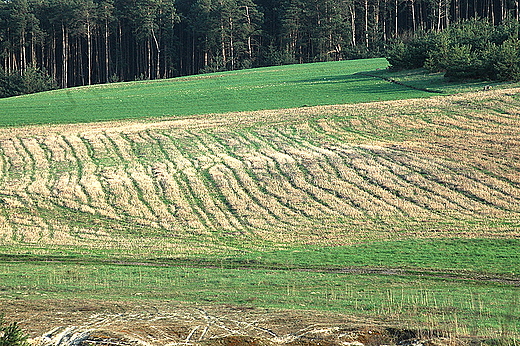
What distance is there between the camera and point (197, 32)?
11656cm

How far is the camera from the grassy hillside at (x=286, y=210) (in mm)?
17625

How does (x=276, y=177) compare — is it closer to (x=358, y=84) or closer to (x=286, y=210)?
(x=286, y=210)

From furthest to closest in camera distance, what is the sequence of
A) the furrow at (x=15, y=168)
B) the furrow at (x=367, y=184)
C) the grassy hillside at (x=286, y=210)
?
the furrow at (x=15, y=168)
the furrow at (x=367, y=184)
the grassy hillside at (x=286, y=210)

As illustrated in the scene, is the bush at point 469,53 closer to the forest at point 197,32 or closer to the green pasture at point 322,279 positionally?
the green pasture at point 322,279

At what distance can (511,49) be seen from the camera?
4862 centimetres

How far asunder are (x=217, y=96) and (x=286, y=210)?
33535 mm

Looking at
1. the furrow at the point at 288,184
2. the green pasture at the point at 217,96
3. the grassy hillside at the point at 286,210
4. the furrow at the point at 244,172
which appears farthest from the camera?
the green pasture at the point at 217,96

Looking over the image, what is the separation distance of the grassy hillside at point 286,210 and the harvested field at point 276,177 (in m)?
0.13

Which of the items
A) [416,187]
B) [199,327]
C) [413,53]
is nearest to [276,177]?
[416,187]

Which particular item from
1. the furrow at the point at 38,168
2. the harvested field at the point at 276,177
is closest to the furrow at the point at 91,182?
the harvested field at the point at 276,177

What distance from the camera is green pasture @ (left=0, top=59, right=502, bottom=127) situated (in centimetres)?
5250

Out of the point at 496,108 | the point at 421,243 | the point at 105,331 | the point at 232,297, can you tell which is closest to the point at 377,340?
the point at 105,331

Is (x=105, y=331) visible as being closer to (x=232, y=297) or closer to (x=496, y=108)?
(x=232, y=297)

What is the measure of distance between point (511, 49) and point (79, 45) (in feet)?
294
